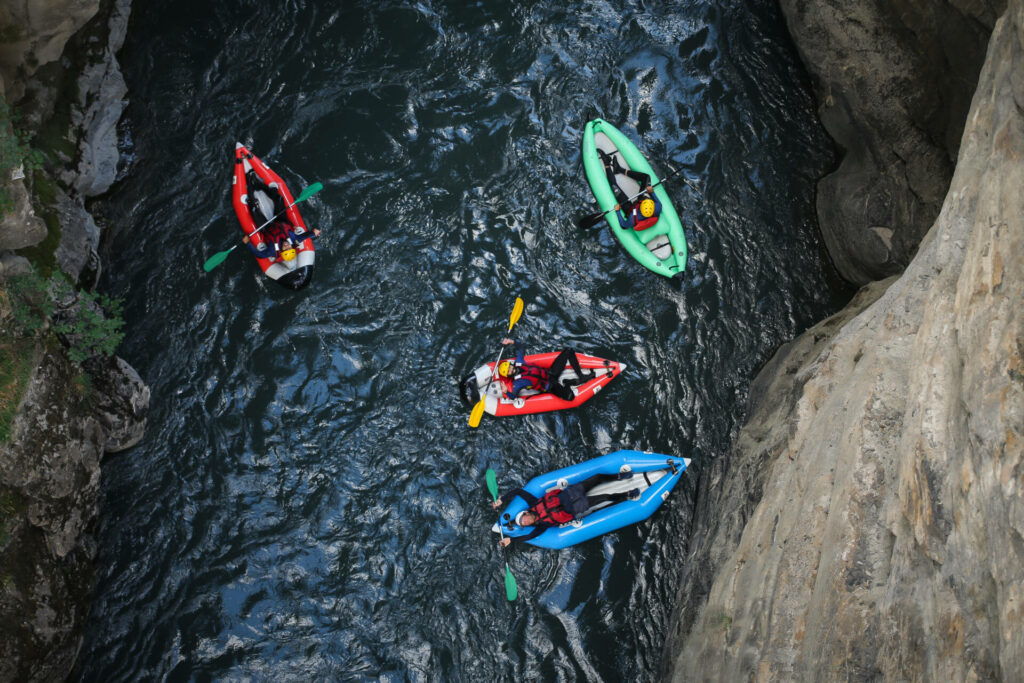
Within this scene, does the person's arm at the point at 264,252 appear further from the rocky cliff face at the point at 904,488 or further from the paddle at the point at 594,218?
the rocky cliff face at the point at 904,488

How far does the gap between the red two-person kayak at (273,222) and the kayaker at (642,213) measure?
419 cm

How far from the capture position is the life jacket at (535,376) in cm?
940

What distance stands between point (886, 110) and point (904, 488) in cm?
642

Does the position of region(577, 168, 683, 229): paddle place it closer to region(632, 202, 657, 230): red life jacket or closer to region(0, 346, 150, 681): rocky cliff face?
region(632, 202, 657, 230): red life jacket

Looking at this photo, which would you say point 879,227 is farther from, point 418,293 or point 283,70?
point 283,70

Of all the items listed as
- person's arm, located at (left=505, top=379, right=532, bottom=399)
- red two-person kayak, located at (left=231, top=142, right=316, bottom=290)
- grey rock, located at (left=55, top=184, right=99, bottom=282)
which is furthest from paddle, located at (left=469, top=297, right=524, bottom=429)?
grey rock, located at (left=55, top=184, right=99, bottom=282)

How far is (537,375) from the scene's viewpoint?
9.45 m

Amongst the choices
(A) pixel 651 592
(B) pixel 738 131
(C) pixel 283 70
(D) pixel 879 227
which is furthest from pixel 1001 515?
(C) pixel 283 70

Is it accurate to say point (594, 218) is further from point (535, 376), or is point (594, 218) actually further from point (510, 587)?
point (510, 587)

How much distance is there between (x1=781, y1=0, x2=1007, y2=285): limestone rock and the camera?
929 cm

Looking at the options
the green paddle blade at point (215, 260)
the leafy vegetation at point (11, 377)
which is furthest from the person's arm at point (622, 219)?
the leafy vegetation at point (11, 377)

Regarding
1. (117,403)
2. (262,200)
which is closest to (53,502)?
(117,403)

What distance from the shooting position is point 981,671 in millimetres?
4438

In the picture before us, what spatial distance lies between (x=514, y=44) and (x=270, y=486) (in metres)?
7.14
